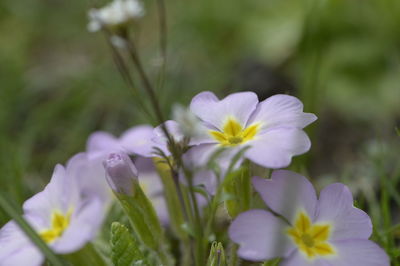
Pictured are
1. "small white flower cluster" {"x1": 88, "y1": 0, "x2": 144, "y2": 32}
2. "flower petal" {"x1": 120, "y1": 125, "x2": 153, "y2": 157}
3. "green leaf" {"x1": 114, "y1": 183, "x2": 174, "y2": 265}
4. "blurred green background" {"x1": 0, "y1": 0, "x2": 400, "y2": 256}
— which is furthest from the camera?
"blurred green background" {"x1": 0, "y1": 0, "x2": 400, "y2": 256}

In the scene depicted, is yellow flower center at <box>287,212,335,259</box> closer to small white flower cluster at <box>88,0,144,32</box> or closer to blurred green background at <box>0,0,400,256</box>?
small white flower cluster at <box>88,0,144,32</box>

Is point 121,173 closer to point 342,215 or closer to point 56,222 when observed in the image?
point 56,222

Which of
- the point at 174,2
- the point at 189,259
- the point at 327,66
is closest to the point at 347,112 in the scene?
the point at 327,66

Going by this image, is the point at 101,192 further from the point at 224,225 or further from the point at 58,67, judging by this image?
the point at 58,67

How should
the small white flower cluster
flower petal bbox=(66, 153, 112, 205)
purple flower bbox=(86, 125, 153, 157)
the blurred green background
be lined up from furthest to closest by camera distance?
the blurred green background
flower petal bbox=(66, 153, 112, 205)
purple flower bbox=(86, 125, 153, 157)
the small white flower cluster

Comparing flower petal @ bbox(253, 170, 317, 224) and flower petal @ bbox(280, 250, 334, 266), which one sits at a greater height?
flower petal @ bbox(253, 170, 317, 224)

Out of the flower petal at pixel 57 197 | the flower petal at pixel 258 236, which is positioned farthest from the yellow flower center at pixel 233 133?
the flower petal at pixel 57 197

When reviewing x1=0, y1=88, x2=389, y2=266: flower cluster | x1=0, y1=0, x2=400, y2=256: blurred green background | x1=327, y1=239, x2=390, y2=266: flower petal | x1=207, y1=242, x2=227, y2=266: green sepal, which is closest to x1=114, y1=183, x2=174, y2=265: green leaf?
x1=0, y1=88, x2=389, y2=266: flower cluster
